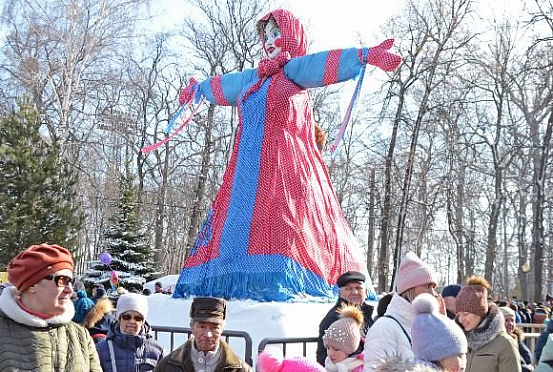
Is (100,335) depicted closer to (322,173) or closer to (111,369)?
(111,369)

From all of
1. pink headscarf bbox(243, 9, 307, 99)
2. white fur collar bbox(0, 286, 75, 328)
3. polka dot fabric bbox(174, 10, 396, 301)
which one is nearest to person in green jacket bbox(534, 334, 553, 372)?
white fur collar bbox(0, 286, 75, 328)

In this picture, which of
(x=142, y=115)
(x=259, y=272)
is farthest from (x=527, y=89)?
(x=259, y=272)

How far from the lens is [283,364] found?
2.64 metres

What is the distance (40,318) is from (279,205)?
241 inches

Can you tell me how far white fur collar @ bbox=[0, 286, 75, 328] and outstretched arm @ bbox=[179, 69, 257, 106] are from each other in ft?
24.8

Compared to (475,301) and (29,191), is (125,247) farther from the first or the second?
(475,301)

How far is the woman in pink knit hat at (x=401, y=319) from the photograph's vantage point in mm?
3723

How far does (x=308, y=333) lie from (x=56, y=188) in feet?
44.0

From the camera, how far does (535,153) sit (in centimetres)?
2655

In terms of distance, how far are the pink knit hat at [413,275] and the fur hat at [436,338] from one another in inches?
36.4

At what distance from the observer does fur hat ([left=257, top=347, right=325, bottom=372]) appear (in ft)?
8.52

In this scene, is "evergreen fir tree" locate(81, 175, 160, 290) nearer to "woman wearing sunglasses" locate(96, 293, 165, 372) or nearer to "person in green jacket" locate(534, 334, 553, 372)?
"woman wearing sunglasses" locate(96, 293, 165, 372)

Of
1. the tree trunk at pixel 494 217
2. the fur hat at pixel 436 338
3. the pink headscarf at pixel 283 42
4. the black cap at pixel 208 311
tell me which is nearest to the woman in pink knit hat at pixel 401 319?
the fur hat at pixel 436 338

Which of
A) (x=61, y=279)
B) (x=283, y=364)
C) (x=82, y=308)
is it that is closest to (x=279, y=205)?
(x=82, y=308)
